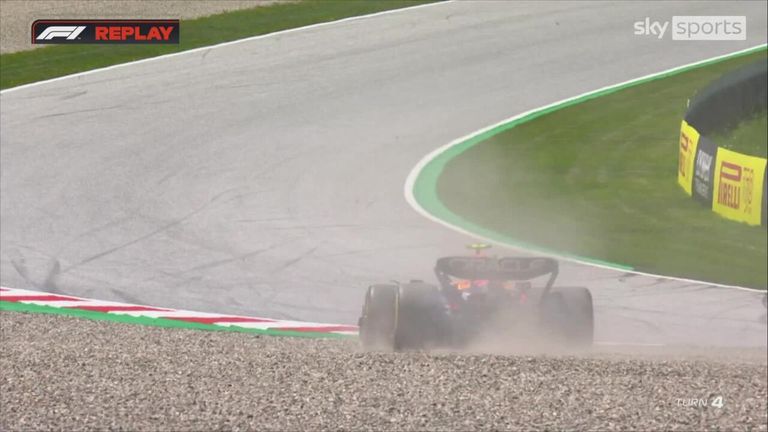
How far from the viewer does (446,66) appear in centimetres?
1683

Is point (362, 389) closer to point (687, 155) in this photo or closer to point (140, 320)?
point (140, 320)

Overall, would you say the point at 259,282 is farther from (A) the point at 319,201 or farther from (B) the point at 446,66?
(B) the point at 446,66

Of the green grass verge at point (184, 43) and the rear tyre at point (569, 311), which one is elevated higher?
the green grass verge at point (184, 43)

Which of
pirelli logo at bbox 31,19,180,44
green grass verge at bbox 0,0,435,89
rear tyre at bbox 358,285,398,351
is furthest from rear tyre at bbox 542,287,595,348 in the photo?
green grass verge at bbox 0,0,435,89

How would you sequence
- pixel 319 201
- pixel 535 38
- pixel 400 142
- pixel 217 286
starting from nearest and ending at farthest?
pixel 217 286, pixel 319 201, pixel 400 142, pixel 535 38

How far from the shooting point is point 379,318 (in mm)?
8531

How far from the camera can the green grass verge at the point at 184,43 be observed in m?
15.5

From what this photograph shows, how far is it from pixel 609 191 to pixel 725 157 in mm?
1682

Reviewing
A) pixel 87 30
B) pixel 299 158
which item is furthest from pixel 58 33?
pixel 299 158

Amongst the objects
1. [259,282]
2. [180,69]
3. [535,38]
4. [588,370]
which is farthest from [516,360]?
[535,38]

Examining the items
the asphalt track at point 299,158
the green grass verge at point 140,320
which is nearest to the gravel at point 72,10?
the asphalt track at point 299,158

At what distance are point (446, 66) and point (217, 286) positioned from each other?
286 inches

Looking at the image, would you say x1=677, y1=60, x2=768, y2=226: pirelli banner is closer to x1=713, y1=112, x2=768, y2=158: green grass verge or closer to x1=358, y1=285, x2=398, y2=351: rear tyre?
x1=713, y1=112, x2=768, y2=158: green grass verge

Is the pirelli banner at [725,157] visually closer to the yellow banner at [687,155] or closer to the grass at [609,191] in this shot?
the yellow banner at [687,155]
